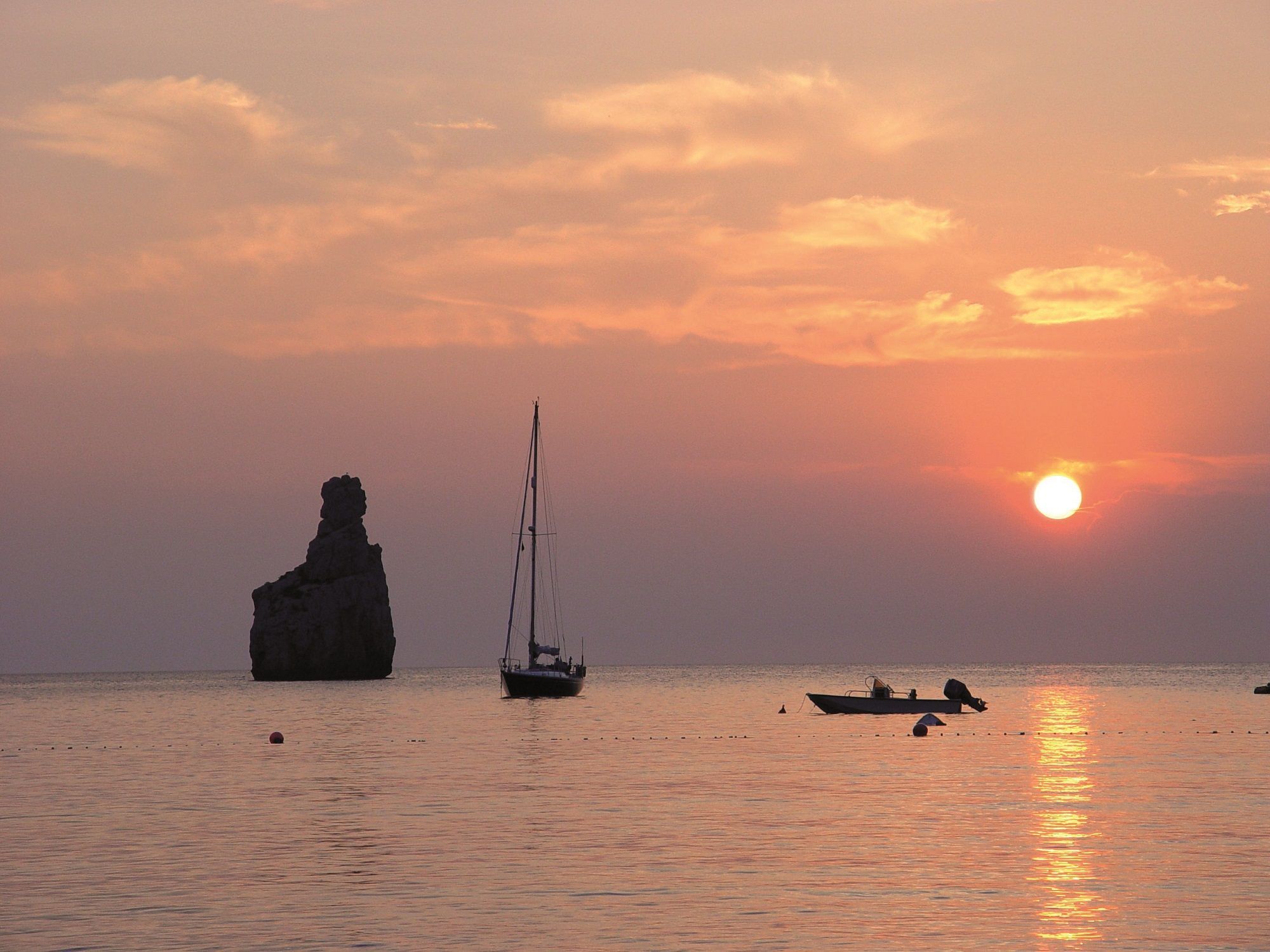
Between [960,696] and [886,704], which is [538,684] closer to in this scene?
[886,704]

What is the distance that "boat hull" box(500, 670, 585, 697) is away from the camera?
5438 inches

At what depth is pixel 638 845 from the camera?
1617 inches

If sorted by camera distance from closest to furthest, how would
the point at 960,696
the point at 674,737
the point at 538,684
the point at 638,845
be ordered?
the point at 638,845
the point at 674,737
the point at 960,696
the point at 538,684

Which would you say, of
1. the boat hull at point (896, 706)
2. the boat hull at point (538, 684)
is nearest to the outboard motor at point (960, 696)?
the boat hull at point (896, 706)

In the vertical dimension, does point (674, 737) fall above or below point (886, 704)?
below

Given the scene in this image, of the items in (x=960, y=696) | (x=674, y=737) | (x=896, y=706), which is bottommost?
(x=674, y=737)

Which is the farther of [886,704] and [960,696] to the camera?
[960,696]

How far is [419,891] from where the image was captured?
3312 cm

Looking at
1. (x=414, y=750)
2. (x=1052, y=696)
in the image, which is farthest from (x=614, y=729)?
(x=1052, y=696)

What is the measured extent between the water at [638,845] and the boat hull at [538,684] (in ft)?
155

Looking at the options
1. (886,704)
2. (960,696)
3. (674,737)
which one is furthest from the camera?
(960,696)

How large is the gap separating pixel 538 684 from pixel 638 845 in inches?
3932

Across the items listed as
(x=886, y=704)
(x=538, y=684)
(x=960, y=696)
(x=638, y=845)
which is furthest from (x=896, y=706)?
(x=638, y=845)

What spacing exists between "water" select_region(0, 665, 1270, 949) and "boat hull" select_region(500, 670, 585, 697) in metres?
47.2
